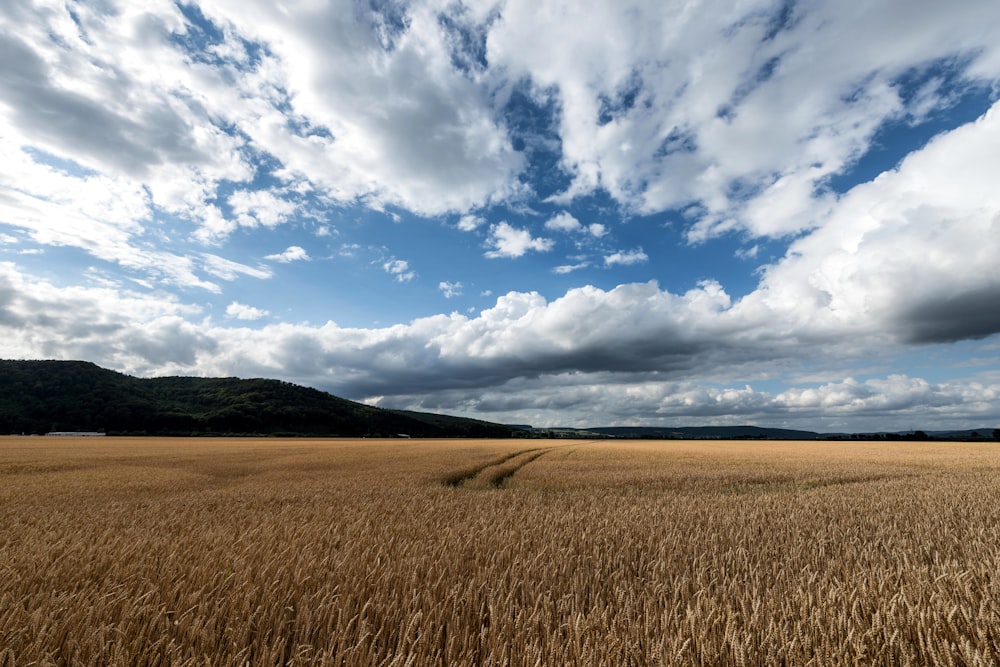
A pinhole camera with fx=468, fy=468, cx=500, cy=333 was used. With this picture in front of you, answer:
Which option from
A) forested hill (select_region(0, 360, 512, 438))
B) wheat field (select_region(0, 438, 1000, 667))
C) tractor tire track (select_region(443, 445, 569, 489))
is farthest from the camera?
forested hill (select_region(0, 360, 512, 438))

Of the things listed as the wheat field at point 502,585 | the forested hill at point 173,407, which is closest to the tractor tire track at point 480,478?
the wheat field at point 502,585

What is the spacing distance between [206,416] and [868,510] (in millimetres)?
166200

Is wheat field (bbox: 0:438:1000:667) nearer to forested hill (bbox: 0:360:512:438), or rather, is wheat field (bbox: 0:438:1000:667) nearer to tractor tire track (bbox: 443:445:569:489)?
tractor tire track (bbox: 443:445:569:489)

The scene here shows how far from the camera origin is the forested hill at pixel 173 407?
426ft

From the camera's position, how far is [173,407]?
493ft

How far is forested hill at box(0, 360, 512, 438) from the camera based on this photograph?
130 metres

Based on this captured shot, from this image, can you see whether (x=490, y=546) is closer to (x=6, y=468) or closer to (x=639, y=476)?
A: (x=639, y=476)

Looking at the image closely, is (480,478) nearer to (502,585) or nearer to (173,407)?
(502,585)

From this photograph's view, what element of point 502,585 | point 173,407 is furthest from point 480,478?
point 173,407

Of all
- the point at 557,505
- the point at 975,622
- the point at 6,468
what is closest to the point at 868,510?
the point at 557,505

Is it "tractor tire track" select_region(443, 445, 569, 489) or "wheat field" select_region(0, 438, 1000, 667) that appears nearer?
"wheat field" select_region(0, 438, 1000, 667)

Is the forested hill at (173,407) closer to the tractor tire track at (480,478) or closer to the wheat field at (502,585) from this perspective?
the tractor tire track at (480,478)

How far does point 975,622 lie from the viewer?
3.42 meters

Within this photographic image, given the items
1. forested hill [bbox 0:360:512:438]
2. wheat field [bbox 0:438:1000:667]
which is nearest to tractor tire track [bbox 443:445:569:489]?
wheat field [bbox 0:438:1000:667]
